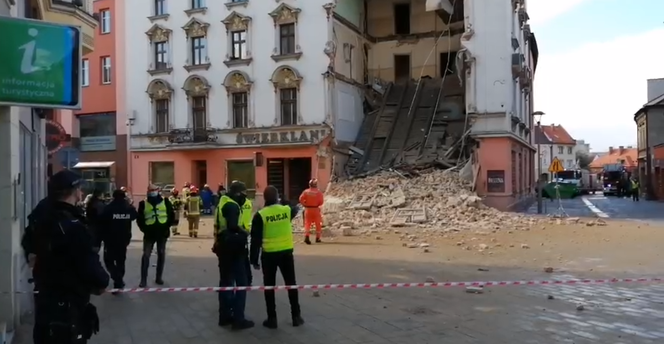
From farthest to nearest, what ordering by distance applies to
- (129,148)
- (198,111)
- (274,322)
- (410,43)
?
(410,43)
(129,148)
(198,111)
(274,322)

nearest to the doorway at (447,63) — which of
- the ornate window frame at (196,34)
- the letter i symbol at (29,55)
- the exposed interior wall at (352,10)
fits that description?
the exposed interior wall at (352,10)

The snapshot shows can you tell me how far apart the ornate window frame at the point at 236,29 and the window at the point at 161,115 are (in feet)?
14.6

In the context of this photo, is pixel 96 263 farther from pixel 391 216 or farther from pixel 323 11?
pixel 323 11

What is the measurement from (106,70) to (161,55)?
14.4 feet

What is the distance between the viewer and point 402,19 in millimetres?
34625

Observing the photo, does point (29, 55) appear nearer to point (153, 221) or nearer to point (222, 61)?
point (153, 221)

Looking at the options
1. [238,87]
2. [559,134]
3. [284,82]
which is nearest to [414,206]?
[284,82]

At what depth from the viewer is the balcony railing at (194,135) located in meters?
31.5

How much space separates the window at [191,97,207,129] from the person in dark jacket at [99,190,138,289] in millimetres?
22537

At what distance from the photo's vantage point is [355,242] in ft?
56.3

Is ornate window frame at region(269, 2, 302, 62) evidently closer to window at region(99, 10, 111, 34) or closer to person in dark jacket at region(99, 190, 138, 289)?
window at region(99, 10, 111, 34)

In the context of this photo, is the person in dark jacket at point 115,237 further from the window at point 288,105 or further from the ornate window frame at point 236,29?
the ornate window frame at point 236,29

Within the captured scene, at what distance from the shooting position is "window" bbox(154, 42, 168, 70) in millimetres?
33156

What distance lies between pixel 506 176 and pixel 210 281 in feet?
60.1
